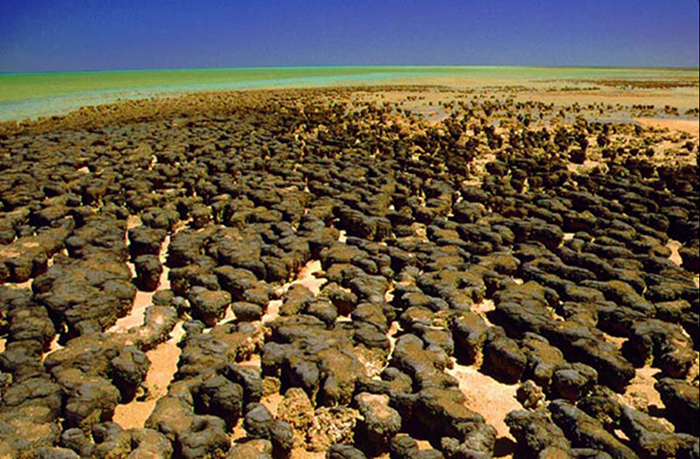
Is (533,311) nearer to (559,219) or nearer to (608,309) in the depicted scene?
(608,309)

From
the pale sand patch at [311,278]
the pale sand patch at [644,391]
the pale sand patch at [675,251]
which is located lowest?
the pale sand patch at [644,391]

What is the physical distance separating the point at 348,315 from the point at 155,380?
9.13 feet

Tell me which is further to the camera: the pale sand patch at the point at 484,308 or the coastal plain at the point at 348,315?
the pale sand patch at the point at 484,308

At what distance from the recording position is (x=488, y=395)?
234 inches

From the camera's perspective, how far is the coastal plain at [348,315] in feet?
16.5

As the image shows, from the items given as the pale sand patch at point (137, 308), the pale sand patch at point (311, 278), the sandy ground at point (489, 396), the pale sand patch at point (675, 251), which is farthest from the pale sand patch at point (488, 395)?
the pale sand patch at point (675, 251)

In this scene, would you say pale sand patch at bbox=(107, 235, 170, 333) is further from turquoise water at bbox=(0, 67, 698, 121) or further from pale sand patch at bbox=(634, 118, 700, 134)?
turquoise water at bbox=(0, 67, 698, 121)

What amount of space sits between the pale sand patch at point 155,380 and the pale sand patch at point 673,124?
1048 inches

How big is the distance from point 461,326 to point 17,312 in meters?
5.99

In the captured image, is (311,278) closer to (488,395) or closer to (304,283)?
(304,283)

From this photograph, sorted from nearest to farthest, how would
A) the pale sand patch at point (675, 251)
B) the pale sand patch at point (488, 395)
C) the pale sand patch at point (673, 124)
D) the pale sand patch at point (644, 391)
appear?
the pale sand patch at point (488, 395), the pale sand patch at point (644, 391), the pale sand patch at point (675, 251), the pale sand patch at point (673, 124)

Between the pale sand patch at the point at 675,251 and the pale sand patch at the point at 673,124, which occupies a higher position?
the pale sand patch at the point at 673,124

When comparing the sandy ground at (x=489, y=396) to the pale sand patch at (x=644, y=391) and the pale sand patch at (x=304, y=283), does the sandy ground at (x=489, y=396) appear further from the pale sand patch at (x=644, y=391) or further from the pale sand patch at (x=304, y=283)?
the pale sand patch at (x=304, y=283)

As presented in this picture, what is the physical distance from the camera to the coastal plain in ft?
16.5
